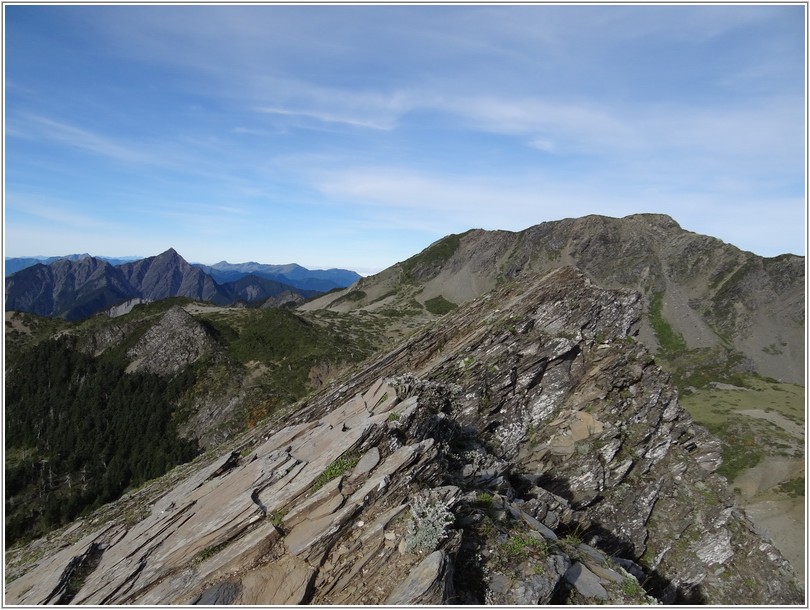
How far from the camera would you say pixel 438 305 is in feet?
Result: 613

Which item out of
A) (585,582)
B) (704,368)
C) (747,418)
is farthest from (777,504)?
(704,368)

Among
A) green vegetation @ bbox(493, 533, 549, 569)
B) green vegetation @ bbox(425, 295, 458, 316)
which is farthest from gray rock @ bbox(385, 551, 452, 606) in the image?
green vegetation @ bbox(425, 295, 458, 316)

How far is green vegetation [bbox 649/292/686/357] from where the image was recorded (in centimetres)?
16371

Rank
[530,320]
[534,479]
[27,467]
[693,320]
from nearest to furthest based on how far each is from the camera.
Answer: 1. [534,479]
2. [530,320]
3. [27,467]
4. [693,320]

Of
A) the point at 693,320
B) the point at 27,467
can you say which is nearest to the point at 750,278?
the point at 693,320

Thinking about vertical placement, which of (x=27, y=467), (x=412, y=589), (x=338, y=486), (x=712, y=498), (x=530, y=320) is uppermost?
(x=530, y=320)

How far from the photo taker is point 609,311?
25703mm

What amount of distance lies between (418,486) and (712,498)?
18.4m

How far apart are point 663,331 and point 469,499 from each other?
192303 millimetres

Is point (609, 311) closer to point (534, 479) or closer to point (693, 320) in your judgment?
point (534, 479)

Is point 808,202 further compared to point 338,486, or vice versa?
point 808,202

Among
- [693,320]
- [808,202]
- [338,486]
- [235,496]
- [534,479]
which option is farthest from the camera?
[693,320]

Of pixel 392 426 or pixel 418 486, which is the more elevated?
pixel 392 426

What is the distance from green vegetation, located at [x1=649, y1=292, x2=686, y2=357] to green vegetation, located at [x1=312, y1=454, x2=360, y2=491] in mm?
170082
